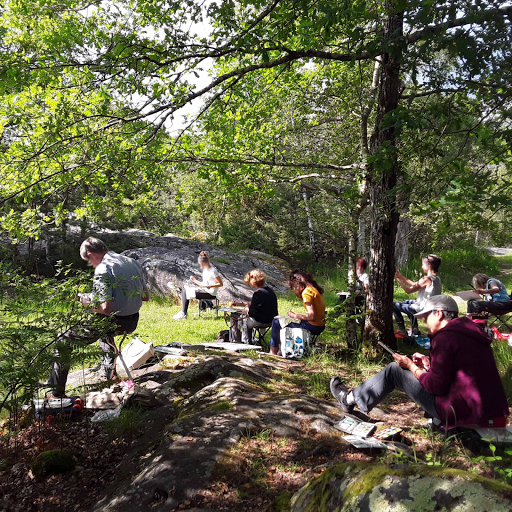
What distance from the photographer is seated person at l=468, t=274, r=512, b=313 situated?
22.6ft

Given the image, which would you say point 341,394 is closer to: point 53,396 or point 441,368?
point 441,368

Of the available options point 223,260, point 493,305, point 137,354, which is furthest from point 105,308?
point 223,260

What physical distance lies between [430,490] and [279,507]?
103 centimetres

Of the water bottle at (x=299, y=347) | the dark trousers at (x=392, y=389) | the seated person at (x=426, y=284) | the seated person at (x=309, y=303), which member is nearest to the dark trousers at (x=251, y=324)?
the seated person at (x=309, y=303)

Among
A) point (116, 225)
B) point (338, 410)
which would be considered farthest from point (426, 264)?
point (116, 225)

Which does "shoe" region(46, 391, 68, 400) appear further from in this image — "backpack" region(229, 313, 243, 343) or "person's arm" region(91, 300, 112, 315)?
"backpack" region(229, 313, 243, 343)

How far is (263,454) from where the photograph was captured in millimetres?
2945

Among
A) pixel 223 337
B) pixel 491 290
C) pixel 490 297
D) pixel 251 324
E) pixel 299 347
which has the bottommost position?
pixel 223 337

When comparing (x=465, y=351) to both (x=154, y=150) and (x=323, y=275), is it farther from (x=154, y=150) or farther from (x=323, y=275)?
(x=323, y=275)

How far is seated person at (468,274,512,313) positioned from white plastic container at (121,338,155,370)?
547 cm

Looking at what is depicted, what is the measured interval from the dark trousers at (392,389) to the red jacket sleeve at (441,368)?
21 centimetres

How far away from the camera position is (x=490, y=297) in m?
7.15

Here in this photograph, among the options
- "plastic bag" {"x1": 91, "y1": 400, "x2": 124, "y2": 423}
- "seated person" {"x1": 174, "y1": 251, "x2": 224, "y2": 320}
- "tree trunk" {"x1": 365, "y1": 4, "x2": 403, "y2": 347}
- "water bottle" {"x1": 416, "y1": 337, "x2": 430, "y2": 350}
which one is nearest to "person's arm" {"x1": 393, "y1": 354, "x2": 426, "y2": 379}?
"tree trunk" {"x1": 365, "y1": 4, "x2": 403, "y2": 347}

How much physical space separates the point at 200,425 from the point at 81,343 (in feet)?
3.95
